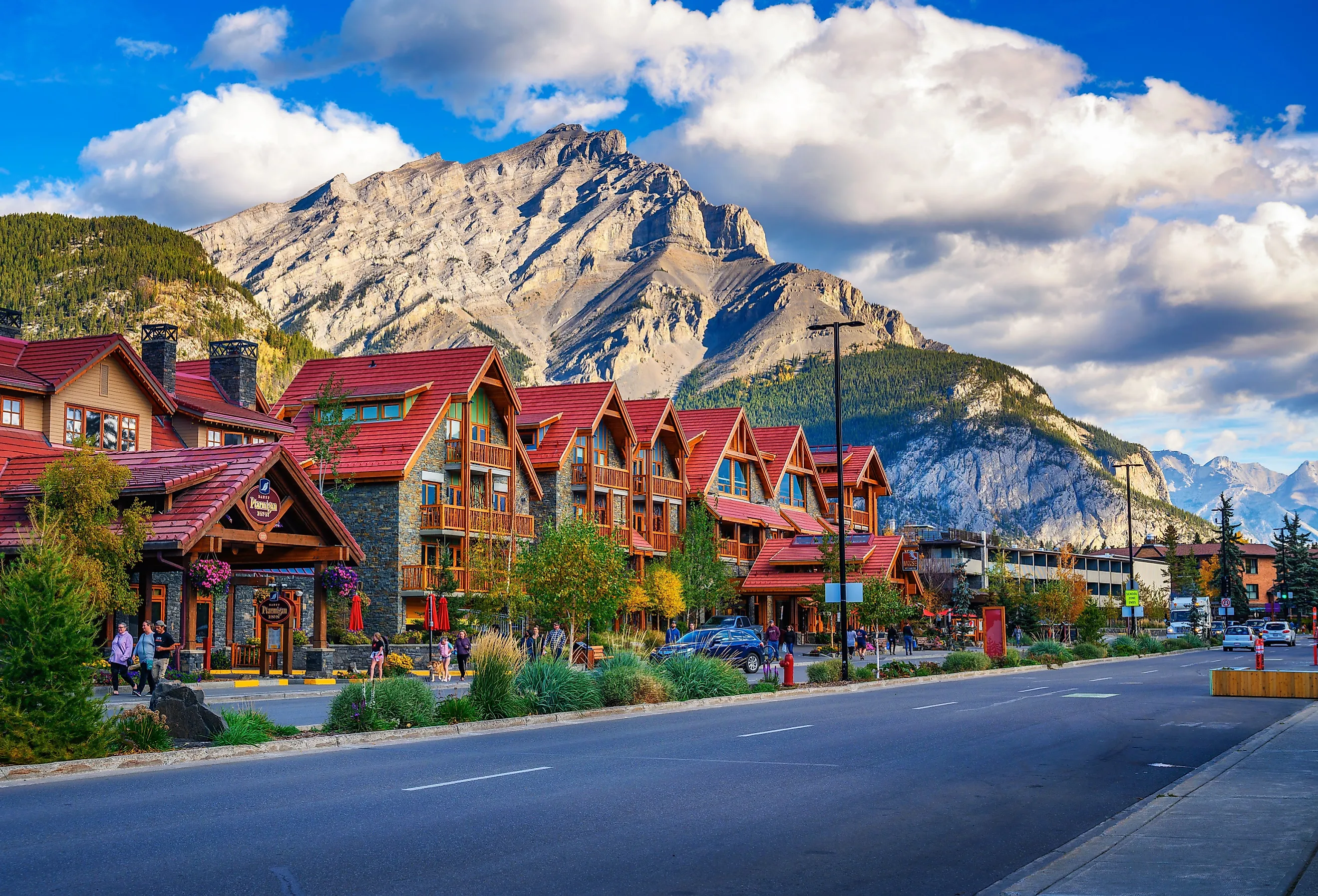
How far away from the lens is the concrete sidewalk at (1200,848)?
8.09m

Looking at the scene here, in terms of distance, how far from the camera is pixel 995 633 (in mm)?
47469

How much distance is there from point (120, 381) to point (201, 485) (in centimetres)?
1264

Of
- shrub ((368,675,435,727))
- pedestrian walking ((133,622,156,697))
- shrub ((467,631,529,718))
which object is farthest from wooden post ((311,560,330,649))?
shrub ((368,675,435,727))

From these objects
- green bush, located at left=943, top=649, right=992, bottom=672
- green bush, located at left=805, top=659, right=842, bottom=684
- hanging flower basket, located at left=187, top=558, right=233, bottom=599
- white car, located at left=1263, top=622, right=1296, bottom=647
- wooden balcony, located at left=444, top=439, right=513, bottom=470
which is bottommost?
white car, located at left=1263, top=622, right=1296, bottom=647

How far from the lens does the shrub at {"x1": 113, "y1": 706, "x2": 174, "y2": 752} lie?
16047mm

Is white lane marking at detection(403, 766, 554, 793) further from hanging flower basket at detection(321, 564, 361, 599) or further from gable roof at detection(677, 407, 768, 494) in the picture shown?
gable roof at detection(677, 407, 768, 494)

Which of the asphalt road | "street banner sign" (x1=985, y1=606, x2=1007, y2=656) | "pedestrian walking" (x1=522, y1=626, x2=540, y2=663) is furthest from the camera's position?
"street banner sign" (x1=985, y1=606, x2=1007, y2=656)

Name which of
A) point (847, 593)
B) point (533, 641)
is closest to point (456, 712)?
point (847, 593)

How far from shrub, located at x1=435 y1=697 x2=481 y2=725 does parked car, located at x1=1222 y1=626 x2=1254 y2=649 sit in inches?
2415

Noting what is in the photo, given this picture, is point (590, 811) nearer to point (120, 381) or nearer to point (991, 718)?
point (991, 718)

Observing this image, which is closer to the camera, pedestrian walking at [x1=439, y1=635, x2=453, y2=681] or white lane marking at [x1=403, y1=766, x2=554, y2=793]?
white lane marking at [x1=403, y1=766, x2=554, y2=793]

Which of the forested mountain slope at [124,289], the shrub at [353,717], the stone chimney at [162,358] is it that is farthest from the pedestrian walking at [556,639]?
the forested mountain slope at [124,289]

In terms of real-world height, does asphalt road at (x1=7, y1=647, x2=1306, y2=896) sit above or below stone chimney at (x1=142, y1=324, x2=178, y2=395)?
below

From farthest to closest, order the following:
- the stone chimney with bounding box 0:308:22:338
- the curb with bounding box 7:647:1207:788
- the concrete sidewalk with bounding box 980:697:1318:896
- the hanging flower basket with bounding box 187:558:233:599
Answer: the stone chimney with bounding box 0:308:22:338 → the hanging flower basket with bounding box 187:558:233:599 → the curb with bounding box 7:647:1207:788 → the concrete sidewalk with bounding box 980:697:1318:896
